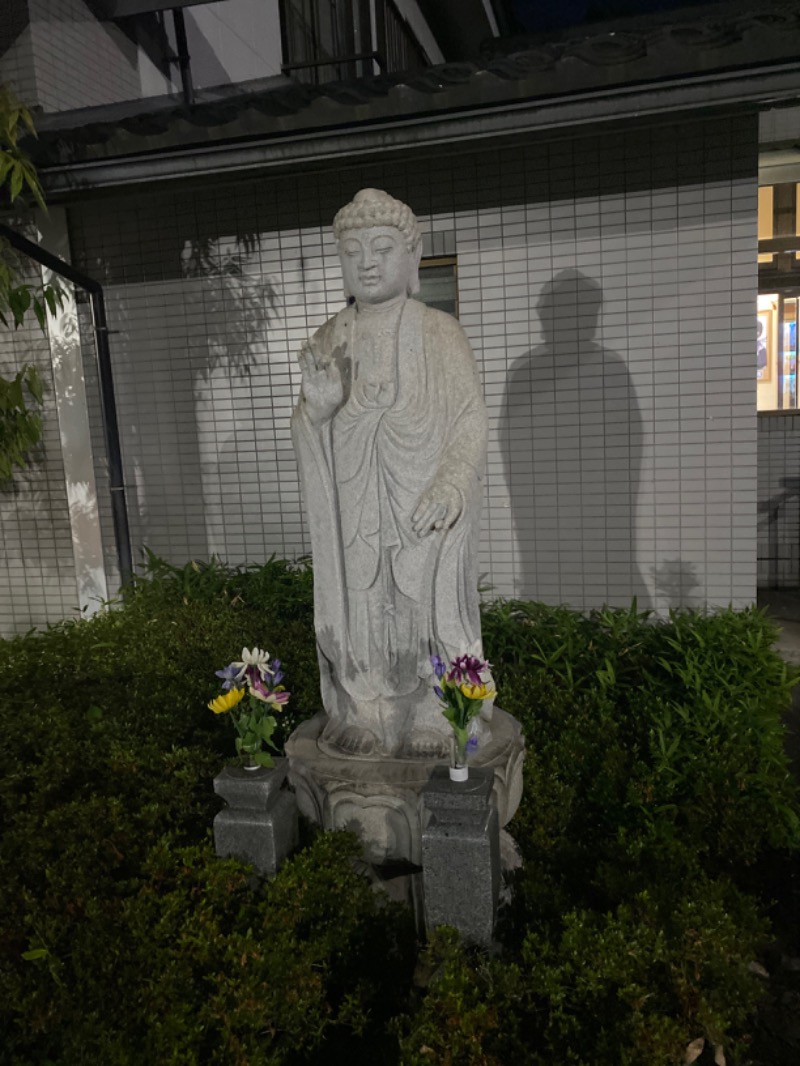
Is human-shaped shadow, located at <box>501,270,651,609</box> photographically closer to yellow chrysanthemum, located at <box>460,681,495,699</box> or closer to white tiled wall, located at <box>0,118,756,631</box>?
white tiled wall, located at <box>0,118,756,631</box>

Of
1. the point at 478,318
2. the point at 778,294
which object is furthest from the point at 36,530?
the point at 778,294

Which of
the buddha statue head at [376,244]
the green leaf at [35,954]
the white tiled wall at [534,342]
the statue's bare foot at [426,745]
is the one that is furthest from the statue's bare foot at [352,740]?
the white tiled wall at [534,342]

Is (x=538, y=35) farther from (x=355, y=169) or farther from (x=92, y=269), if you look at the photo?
(x=92, y=269)

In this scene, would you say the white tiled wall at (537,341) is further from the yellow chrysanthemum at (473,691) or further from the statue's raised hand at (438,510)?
the yellow chrysanthemum at (473,691)

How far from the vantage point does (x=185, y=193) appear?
632 centimetres

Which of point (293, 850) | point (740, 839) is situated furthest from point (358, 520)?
point (740, 839)

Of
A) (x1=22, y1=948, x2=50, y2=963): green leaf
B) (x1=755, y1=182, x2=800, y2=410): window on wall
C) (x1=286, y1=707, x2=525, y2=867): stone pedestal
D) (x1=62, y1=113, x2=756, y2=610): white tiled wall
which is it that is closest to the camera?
(x1=22, y1=948, x2=50, y2=963): green leaf

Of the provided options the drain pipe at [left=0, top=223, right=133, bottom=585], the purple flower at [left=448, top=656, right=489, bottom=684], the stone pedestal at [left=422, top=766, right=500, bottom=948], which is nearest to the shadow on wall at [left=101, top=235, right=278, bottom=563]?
the drain pipe at [left=0, top=223, right=133, bottom=585]

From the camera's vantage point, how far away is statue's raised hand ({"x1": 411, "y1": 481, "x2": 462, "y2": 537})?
3.01 metres

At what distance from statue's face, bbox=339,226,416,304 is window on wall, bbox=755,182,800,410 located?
7.04 metres

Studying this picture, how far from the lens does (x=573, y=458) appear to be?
600cm

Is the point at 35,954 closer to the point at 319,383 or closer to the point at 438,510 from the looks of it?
the point at 438,510

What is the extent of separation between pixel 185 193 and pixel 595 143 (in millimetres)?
3446

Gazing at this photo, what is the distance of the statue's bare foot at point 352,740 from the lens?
10.8 feet
